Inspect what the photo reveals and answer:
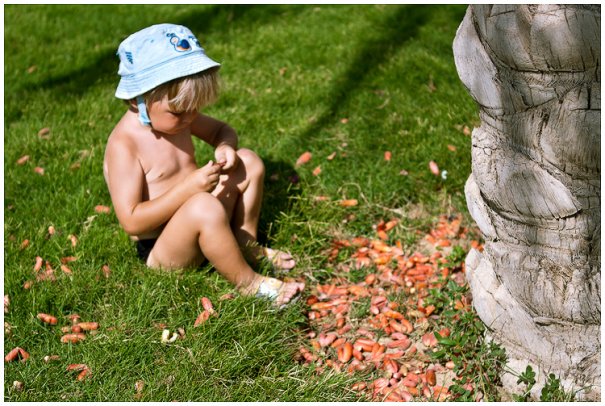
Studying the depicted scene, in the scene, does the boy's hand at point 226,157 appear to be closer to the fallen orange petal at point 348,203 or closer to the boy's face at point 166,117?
the boy's face at point 166,117

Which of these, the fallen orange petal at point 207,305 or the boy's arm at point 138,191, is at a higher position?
the boy's arm at point 138,191

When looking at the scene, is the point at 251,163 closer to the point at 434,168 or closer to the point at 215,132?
the point at 215,132

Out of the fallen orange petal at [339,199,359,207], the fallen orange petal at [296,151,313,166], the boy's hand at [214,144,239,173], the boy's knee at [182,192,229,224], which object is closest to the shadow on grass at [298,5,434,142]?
the fallen orange petal at [296,151,313,166]

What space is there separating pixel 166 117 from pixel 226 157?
35cm

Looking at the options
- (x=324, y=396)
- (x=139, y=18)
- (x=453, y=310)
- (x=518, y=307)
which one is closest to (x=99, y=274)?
(x=324, y=396)

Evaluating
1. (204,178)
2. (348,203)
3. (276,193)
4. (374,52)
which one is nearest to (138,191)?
(204,178)

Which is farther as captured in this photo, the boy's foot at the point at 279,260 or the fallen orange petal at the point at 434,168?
the fallen orange petal at the point at 434,168

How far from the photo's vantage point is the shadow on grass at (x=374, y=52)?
453 centimetres

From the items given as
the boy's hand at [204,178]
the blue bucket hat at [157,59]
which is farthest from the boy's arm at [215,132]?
the blue bucket hat at [157,59]

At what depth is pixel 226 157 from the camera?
10.6 ft

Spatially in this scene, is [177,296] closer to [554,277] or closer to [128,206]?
[128,206]

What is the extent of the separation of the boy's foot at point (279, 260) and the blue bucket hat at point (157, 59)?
935 millimetres

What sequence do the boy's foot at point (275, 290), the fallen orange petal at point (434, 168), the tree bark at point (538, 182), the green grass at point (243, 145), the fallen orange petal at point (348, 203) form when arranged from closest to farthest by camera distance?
the tree bark at point (538, 182) < the green grass at point (243, 145) < the boy's foot at point (275, 290) < the fallen orange petal at point (348, 203) < the fallen orange petal at point (434, 168)

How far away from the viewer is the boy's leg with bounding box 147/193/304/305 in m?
2.99
